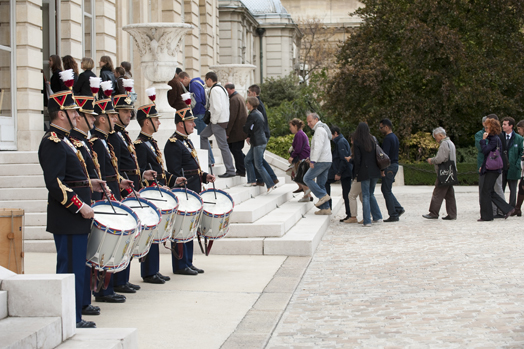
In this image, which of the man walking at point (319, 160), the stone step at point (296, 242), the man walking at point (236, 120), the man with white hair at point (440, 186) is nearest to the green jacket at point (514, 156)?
the man with white hair at point (440, 186)

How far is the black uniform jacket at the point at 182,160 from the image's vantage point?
8523 mm

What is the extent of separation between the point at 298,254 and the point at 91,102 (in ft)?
14.8

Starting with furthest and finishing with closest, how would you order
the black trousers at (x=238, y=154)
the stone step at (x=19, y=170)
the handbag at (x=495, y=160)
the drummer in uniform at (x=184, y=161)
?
1. the black trousers at (x=238, y=154)
2. the handbag at (x=495, y=160)
3. the stone step at (x=19, y=170)
4. the drummer in uniform at (x=184, y=161)

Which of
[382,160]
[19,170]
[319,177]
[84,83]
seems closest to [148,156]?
[84,83]

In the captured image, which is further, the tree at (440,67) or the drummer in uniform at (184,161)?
the tree at (440,67)

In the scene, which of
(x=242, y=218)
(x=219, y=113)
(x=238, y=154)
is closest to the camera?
(x=242, y=218)

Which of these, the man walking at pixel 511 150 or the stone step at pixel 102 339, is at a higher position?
the man walking at pixel 511 150

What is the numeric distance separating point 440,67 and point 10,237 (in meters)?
24.8

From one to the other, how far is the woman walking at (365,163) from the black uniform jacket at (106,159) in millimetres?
6703

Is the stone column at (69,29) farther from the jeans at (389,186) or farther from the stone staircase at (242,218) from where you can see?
the jeans at (389,186)

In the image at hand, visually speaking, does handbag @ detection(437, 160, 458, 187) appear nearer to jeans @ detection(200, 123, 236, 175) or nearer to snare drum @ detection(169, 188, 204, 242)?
jeans @ detection(200, 123, 236, 175)

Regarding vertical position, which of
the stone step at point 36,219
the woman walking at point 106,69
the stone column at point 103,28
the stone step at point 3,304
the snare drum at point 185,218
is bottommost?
the stone step at point 36,219

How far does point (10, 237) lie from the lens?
22.8 feet

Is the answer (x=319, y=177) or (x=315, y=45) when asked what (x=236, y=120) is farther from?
(x=315, y=45)
